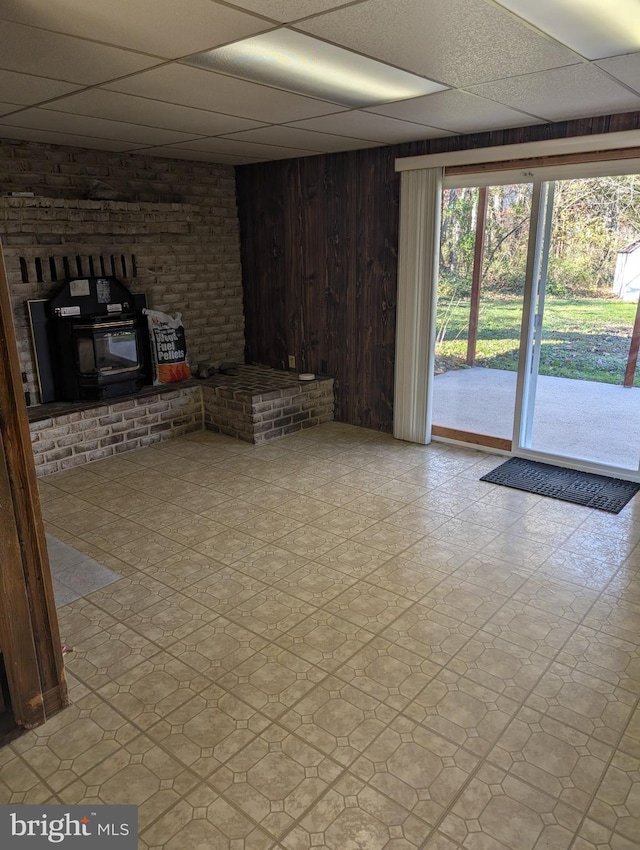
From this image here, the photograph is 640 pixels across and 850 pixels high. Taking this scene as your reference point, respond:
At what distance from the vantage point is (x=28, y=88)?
2.78m

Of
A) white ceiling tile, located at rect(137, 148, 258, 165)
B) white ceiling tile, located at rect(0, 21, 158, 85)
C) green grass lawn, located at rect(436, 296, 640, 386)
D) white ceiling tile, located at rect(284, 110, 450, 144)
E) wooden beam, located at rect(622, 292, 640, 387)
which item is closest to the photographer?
white ceiling tile, located at rect(0, 21, 158, 85)

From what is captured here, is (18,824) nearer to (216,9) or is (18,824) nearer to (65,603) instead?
(65,603)

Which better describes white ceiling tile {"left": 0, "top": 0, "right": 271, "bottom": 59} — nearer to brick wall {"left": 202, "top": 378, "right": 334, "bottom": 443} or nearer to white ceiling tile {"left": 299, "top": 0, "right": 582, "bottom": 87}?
white ceiling tile {"left": 299, "top": 0, "right": 582, "bottom": 87}

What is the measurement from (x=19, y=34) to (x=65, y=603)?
2257 millimetres

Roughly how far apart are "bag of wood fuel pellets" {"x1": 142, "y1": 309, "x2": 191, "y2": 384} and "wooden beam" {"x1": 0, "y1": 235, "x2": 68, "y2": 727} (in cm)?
325

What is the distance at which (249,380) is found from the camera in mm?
5344

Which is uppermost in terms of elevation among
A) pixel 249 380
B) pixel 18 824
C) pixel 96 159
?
pixel 96 159

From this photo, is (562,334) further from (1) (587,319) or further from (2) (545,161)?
(2) (545,161)

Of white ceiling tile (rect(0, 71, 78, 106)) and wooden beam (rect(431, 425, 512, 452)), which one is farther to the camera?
wooden beam (rect(431, 425, 512, 452))

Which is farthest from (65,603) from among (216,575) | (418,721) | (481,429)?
(481,429)

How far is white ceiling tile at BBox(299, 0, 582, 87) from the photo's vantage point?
1942 millimetres

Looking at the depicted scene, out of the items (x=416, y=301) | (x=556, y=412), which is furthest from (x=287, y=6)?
(x=556, y=412)

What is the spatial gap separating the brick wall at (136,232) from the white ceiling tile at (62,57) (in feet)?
6.37
